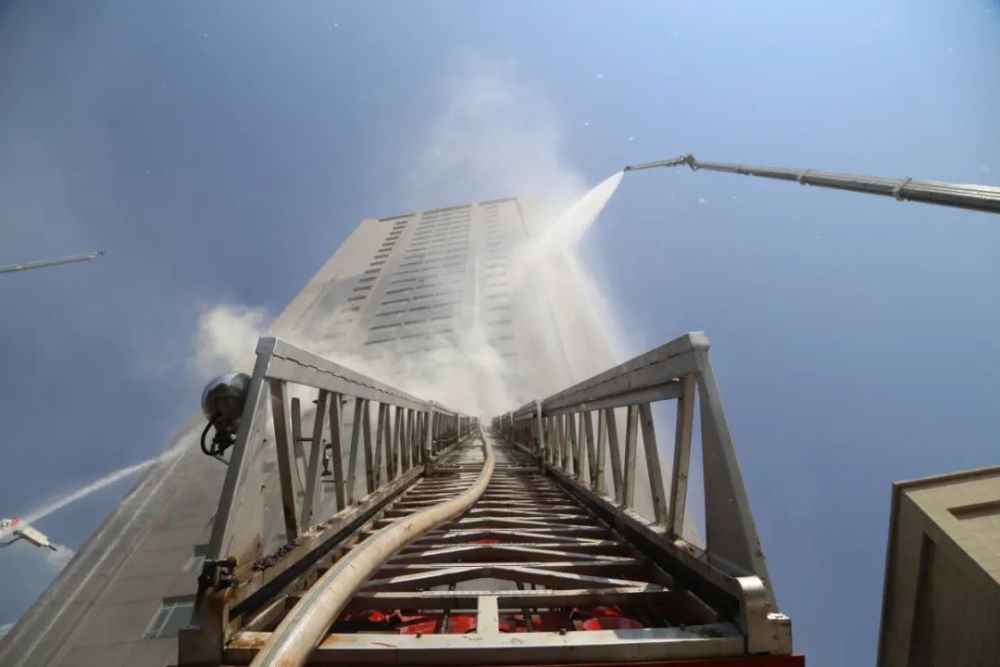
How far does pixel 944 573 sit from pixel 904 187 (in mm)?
8709

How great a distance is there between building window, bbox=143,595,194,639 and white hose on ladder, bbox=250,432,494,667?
10081 millimetres

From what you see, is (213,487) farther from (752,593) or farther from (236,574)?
(752,593)

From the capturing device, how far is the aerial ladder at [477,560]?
176 centimetres

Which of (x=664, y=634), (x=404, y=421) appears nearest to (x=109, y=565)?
(x=404, y=421)

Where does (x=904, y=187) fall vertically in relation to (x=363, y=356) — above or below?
above

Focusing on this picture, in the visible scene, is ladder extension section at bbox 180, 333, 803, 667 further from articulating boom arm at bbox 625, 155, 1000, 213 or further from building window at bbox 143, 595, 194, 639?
building window at bbox 143, 595, 194, 639

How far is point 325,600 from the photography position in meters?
1.57

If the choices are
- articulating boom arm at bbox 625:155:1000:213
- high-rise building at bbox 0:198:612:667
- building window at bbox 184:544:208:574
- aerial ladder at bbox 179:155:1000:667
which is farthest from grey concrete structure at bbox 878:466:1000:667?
building window at bbox 184:544:208:574

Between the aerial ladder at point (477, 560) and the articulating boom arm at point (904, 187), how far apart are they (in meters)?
6.62

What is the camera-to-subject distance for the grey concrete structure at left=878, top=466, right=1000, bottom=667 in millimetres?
1735

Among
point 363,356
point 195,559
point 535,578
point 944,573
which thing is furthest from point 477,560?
point 363,356

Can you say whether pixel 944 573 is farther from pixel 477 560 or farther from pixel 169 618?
pixel 169 618

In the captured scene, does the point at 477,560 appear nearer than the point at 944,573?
No

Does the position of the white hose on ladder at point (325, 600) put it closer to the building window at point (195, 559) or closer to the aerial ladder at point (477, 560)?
the aerial ladder at point (477, 560)
